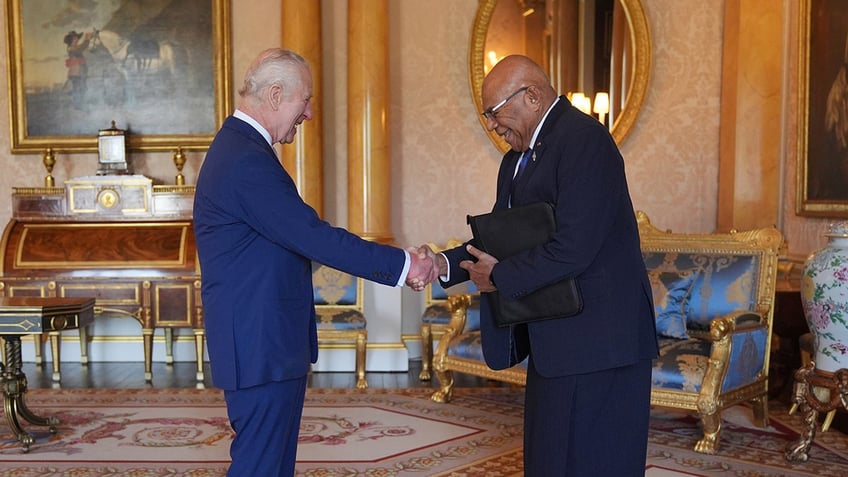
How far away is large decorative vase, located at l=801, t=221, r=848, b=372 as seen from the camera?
3.89 m

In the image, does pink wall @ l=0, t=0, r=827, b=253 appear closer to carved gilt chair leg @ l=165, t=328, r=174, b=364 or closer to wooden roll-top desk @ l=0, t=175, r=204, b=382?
wooden roll-top desk @ l=0, t=175, r=204, b=382

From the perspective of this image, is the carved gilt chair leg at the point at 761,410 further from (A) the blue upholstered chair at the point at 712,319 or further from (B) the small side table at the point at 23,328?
(B) the small side table at the point at 23,328

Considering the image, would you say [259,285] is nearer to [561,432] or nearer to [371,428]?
[561,432]

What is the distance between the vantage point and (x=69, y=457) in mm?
4160

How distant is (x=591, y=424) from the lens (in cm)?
235

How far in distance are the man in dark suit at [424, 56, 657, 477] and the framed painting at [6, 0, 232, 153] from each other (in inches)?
194

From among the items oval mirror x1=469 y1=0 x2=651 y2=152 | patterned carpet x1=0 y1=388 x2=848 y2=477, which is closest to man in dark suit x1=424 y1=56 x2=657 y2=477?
patterned carpet x1=0 y1=388 x2=848 y2=477

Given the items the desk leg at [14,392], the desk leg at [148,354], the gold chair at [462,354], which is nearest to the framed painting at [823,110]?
the gold chair at [462,354]

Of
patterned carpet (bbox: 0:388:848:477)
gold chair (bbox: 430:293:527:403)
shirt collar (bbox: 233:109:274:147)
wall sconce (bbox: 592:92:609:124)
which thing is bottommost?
patterned carpet (bbox: 0:388:848:477)

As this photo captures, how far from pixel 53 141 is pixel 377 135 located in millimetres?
2774

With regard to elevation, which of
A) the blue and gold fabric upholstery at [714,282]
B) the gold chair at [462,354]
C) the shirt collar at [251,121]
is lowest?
the gold chair at [462,354]

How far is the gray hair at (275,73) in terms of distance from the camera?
7.94ft

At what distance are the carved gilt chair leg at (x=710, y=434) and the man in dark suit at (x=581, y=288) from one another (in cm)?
198

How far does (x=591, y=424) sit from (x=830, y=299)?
2.17 metres
